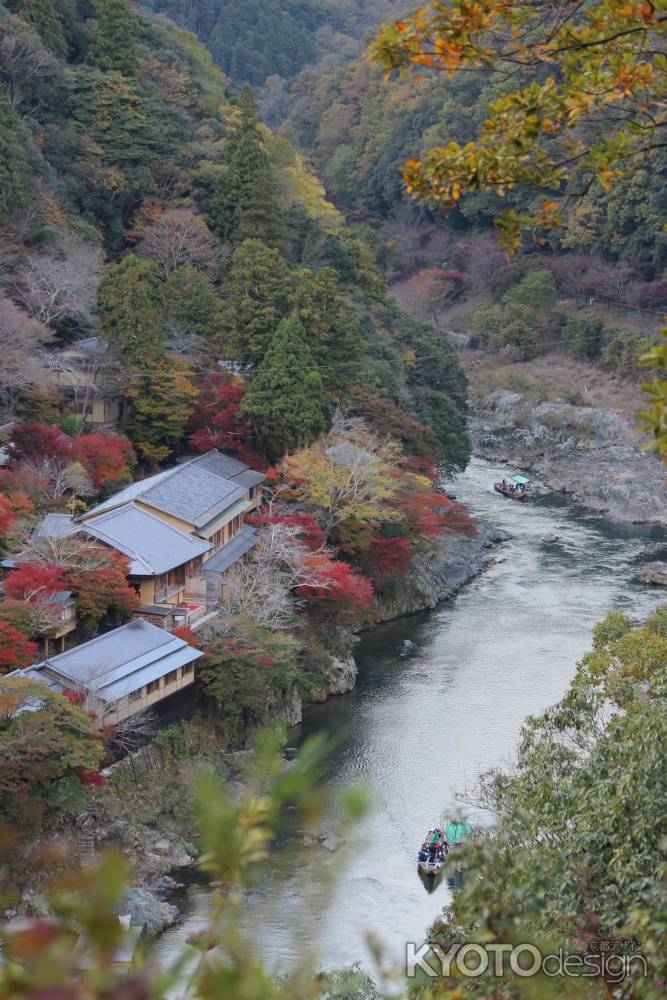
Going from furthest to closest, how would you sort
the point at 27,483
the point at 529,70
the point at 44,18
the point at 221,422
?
the point at 44,18
the point at 221,422
the point at 27,483
the point at 529,70

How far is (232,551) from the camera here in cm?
2134

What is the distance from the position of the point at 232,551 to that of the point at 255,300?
7558 millimetres

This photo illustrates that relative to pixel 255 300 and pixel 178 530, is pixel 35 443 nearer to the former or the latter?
pixel 178 530

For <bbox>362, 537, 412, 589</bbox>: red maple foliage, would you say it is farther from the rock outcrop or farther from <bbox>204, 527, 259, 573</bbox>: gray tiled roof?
<bbox>204, 527, 259, 573</bbox>: gray tiled roof

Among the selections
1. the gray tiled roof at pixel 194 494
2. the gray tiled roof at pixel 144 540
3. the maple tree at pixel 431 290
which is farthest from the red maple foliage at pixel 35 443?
the maple tree at pixel 431 290

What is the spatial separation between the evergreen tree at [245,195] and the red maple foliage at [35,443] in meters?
12.6

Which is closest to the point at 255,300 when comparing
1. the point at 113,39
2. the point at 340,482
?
the point at 340,482

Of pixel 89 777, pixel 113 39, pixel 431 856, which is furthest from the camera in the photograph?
pixel 113 39

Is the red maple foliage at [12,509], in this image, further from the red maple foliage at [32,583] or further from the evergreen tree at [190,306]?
the evergreen tree at [190,306]

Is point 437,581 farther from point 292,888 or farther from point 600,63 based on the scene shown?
point 600,63

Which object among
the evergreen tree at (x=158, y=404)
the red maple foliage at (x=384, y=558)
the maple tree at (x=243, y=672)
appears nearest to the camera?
the maple tree at (x=243, y=672)

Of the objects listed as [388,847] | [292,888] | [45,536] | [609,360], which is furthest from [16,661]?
[609,360]

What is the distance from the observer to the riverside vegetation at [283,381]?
148 inches

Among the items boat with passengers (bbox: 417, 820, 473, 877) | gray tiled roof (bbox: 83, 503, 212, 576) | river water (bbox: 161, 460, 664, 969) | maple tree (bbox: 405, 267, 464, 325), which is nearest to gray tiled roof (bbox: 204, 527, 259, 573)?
gray tiled roof (bbox: 83, 503, 212, 576)
